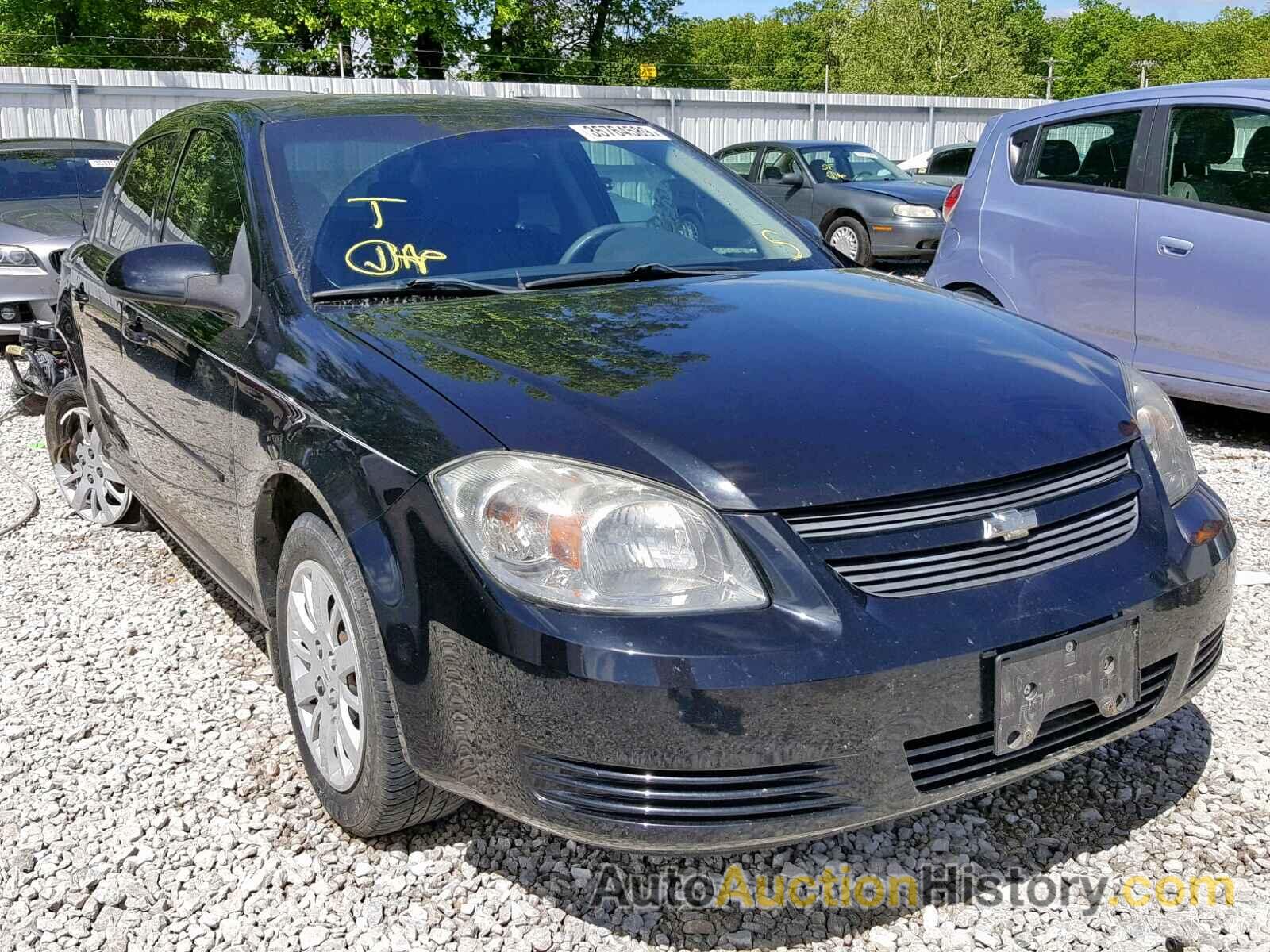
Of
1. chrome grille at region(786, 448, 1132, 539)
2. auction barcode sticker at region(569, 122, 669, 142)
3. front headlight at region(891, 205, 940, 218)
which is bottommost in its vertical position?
front headlight at region(891, 205, 940, 218)

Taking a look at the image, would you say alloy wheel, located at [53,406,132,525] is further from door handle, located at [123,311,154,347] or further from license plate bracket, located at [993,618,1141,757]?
license plate bracket, located at [993,618,1141,757]

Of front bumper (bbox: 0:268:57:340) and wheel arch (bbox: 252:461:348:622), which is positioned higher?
wheel arch (bbox: 252:461:348:622)

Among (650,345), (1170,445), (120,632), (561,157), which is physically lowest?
(120,632)

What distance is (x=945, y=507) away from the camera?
2129 millimetres

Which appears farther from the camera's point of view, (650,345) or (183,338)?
(183,338)

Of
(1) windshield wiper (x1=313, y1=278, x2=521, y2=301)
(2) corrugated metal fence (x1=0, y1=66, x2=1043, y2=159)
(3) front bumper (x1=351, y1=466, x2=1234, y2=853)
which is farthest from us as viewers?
(2) corrugated metal fence (x1=0, y1=66, x2=1043, y2=159)

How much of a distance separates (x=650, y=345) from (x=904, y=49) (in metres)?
55.2

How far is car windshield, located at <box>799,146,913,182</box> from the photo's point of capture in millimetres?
14062

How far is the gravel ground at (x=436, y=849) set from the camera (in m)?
2.34

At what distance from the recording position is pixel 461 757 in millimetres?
2137

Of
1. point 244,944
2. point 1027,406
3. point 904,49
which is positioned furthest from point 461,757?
point 904,49

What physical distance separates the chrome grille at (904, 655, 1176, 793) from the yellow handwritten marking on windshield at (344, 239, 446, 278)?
1724 millimetres

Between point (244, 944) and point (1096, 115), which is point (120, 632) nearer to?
point (244, 944)

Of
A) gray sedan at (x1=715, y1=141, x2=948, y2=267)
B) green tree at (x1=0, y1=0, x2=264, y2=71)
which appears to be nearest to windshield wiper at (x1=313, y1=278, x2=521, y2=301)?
gray sedan at (x1=715, y1=141, x2=948, y2=267)
